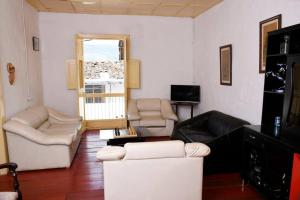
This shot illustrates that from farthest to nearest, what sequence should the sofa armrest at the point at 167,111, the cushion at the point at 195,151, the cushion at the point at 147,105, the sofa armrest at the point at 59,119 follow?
1. the cushion at the point at 147,105
2. the sofa armrest at the point at 167,111
3. the sofa armrest at the point at 59,119
4. the cushion at the point at 195,151

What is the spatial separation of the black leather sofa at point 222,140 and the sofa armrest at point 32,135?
6.54 ft

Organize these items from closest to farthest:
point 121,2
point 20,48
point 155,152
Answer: point 155,152 → point 20,48 → point 121,2

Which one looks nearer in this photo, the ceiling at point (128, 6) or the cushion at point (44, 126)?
the cushion at point (44, 126)

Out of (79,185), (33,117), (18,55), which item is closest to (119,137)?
(79,185)

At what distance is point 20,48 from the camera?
452cm

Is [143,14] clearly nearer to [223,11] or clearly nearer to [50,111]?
[223,11]

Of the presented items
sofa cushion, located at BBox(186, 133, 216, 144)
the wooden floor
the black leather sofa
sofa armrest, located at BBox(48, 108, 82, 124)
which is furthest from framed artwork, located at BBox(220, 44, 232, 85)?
sofa armrest, located at BBox(48, 108, 82, 124)

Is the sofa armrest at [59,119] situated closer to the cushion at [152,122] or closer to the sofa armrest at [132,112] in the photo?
the sofa armrest at [132,112]

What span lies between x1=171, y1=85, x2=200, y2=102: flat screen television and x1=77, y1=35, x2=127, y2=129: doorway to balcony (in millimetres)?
1238

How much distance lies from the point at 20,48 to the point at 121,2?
2.12 m

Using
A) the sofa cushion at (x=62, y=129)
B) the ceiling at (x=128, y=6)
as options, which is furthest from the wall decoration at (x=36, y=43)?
the sofa cushion at (x=62, y=129)

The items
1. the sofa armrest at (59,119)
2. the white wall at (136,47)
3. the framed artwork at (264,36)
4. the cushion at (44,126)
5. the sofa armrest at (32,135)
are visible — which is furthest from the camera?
the white wall at (136,47)

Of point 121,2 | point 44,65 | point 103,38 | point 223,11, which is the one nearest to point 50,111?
point 44,65

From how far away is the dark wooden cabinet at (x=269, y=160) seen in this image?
234cm
